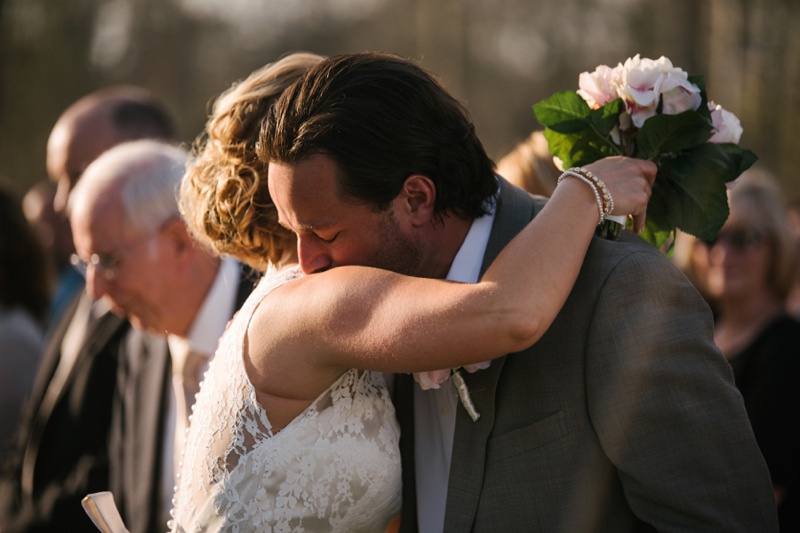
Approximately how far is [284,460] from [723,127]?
164 cm

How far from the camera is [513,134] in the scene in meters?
28.2

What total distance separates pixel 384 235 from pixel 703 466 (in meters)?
1.08

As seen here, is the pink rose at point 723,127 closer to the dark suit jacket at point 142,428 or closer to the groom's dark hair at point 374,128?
the groom's dark hair at point 374,128

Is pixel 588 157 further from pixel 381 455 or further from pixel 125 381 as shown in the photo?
pixel 125 381

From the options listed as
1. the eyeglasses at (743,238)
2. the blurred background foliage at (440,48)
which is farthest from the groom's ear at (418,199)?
the blurred background foliage at (440,48)

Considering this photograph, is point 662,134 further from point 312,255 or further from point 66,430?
point 66,430

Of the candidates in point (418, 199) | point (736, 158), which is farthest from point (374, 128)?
point (736, 158)

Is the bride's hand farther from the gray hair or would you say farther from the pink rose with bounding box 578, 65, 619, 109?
the gray hair

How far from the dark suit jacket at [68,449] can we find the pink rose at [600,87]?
→ 3.10 metres

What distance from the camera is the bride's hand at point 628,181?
2.62m

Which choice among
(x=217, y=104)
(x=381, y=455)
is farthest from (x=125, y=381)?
(x=381, y=455)

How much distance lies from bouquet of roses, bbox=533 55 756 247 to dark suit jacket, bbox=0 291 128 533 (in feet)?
9.88

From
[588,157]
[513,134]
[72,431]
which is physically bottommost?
[513,134]

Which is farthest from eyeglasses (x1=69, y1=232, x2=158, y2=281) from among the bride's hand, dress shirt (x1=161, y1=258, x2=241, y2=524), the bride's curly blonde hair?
the bride's hand
